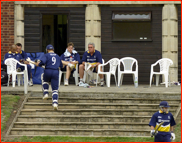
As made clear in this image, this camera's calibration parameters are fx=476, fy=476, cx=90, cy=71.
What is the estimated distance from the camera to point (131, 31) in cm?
1859

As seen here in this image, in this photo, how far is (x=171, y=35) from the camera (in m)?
18.4

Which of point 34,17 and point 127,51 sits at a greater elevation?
point 34,17

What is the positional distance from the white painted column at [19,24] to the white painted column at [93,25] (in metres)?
2.49

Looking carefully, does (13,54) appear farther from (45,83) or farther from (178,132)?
(178,132)

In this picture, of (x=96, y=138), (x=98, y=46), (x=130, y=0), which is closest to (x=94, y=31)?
(x=98, y=46)

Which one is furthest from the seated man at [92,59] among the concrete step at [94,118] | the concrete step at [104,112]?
the concrete step at [94,118]

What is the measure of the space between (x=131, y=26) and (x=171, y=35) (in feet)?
5.20

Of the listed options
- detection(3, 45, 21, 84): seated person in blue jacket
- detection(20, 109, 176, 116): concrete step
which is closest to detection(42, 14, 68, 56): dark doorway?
detection(3, 45, 21, 84): seated person in blue jacket

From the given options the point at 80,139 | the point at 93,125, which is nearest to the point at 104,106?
the point at 93,125

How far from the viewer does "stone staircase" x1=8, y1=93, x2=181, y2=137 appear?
11648 mm

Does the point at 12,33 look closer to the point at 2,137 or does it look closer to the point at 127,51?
the point at 127,51

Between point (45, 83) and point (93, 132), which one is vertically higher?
point (45, 83)

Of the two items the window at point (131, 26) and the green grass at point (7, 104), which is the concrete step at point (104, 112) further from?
the window at point (131, 26)

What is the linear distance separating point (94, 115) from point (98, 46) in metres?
6.43
